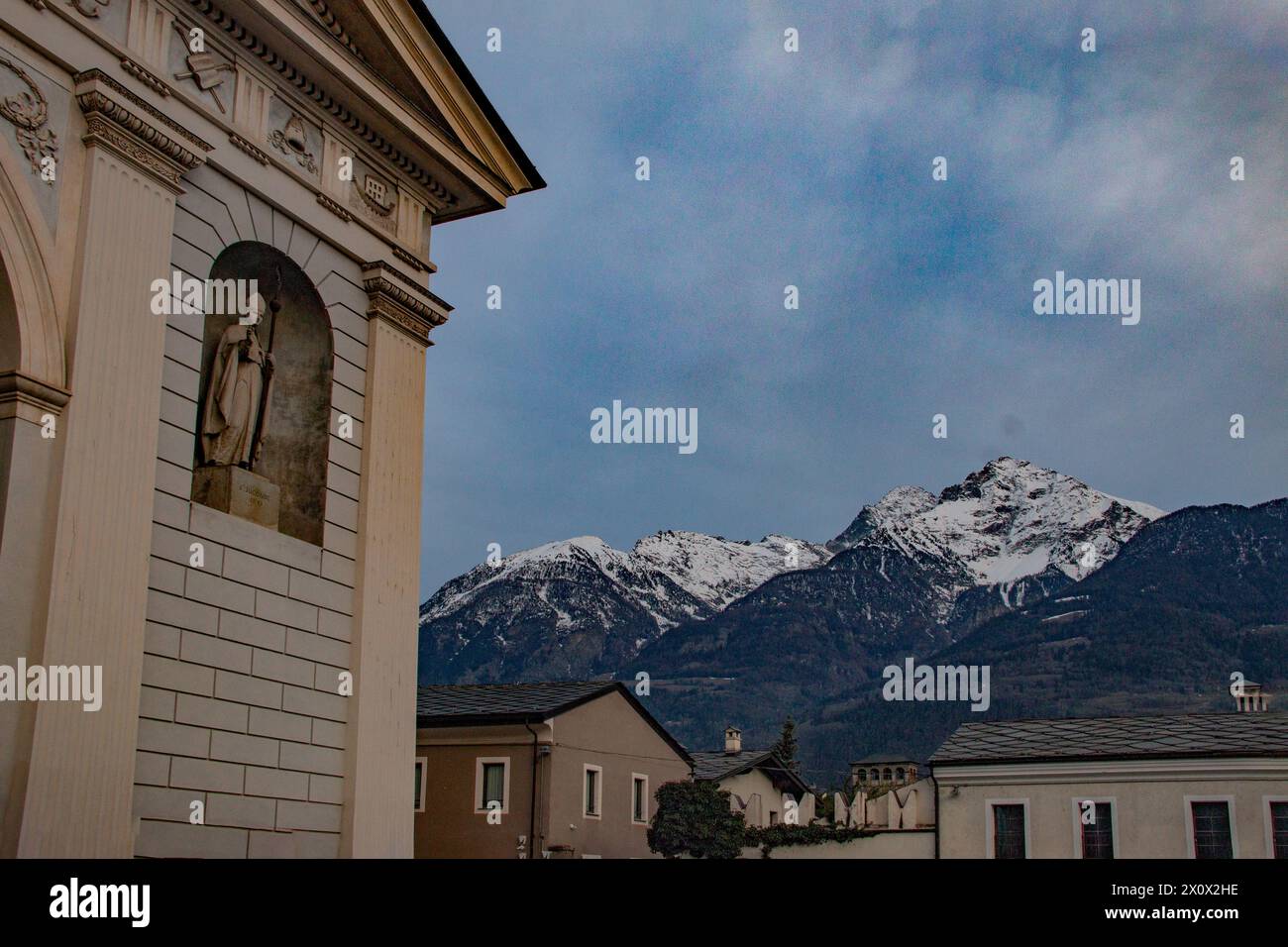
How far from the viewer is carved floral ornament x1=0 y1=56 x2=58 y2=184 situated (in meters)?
10.7

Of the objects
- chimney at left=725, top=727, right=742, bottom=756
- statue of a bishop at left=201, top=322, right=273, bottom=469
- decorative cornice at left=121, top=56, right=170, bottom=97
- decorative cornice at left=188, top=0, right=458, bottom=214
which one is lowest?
chimney at left=725, top=727, right=742, bottom=756

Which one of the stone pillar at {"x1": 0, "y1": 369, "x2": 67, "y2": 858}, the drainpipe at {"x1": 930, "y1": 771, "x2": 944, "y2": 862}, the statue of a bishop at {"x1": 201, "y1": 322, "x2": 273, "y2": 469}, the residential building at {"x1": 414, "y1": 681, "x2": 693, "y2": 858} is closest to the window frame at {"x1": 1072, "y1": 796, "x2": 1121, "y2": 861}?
the drainpipe at {"x1": 930, "y1": 771, "x2": 944, "y2": 862}

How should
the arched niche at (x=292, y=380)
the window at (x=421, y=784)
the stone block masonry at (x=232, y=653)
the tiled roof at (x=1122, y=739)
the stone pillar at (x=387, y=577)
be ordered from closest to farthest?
1. the stone block masonry at (x=232, y=653)
2. the arched niche at (x=292, y=380)
3. the stone pillar at (x=387, y=577)
4. the tiled roof at (x=1122, y=739)
5. the window at (x=421, y=784)

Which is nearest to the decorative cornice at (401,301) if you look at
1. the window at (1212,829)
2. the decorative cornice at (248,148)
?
the decorative cornice at (248,148)

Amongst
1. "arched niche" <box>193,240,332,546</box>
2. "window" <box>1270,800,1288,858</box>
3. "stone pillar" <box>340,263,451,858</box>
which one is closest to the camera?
"arched niche" <box>193,240,332,546</box>

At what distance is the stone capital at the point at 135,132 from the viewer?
11281 millimetres

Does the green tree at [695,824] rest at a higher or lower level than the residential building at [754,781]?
lower

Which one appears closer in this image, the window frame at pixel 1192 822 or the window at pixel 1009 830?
the window frame at pixel 1192 822

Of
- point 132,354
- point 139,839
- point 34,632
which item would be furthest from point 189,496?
point 139,839

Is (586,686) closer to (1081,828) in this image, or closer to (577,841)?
(577,841)

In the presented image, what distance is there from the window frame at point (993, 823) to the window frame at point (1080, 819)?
1.10m

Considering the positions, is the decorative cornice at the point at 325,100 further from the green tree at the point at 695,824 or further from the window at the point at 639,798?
the green tree at the point at 695,824

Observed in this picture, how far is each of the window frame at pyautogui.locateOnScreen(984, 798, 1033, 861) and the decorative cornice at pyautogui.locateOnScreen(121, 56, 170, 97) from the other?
2918 cm

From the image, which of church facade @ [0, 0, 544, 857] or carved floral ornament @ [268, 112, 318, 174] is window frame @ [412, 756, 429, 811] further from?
carved floral ornament @ [268, 112, 318, 174]
